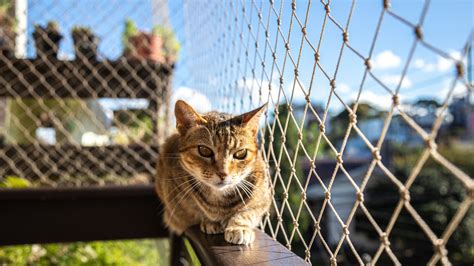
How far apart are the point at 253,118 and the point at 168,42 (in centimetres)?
176

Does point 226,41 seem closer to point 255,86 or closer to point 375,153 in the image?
point 255,86

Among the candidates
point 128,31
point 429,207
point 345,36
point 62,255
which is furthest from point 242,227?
point 429,207

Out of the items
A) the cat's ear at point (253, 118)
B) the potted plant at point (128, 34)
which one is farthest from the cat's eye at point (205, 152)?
the potted plant at point (128, 34)

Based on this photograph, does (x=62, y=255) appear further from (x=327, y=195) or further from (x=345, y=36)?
(x=345, y=36)

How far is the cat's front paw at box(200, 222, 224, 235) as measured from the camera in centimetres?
77

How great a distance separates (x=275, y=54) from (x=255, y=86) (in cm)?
17

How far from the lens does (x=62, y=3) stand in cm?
209

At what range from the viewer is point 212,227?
0.77 m

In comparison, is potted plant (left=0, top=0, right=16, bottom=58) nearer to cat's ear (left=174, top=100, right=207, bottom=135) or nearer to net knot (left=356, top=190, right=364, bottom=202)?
Answer: cat's ear (left=174, top=100, right=207, bottom=135)

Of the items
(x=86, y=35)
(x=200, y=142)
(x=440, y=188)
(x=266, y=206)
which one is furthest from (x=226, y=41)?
(x=440, y=188)

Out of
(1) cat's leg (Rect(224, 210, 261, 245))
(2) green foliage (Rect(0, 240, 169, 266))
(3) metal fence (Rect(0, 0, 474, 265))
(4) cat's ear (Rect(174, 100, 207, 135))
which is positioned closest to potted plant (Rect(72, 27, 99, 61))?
(3) metal fence (Rect(0, 0, 474, 265))

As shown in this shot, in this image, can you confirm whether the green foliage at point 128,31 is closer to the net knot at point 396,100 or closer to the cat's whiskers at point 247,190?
the cat's whiskers at point 247,190

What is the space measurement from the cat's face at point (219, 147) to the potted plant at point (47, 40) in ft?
4.09

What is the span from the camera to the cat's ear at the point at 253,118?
2.56 ft
